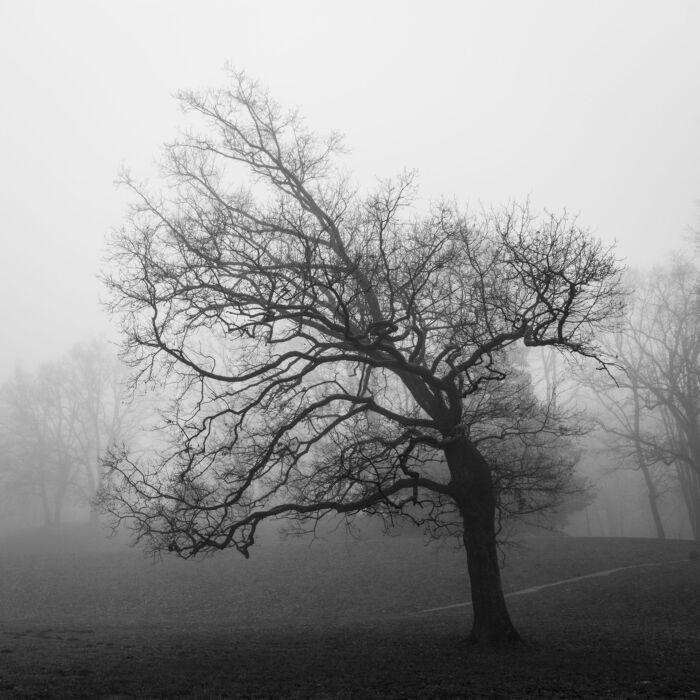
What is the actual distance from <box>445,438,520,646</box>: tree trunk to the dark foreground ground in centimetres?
63

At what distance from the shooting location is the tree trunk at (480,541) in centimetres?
1421

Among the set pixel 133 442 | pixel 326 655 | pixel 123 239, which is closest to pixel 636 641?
pixel 326 655

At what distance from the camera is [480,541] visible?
14.5 m

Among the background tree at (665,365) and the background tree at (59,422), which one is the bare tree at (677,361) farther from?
the background tree at (59,422)

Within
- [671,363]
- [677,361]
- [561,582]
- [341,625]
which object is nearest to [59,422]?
[341,625]

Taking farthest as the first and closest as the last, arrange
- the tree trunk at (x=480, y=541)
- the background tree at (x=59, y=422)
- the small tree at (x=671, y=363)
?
the background tree at (x=59, y=422) < the small tree at (x=671, y=363) < the tree trunk at (x=480, y=541)

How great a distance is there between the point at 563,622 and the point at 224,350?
37.9 meters

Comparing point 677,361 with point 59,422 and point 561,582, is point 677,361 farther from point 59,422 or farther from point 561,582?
point 59,422

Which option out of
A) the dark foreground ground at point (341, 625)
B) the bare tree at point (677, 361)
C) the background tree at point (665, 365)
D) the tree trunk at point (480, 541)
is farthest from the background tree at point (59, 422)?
the tree trunk at point (480, 541)

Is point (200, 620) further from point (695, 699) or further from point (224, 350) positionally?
point (224, 350)

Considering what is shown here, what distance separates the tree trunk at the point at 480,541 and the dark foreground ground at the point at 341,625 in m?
0.63

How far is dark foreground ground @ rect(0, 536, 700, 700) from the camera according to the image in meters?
10.7

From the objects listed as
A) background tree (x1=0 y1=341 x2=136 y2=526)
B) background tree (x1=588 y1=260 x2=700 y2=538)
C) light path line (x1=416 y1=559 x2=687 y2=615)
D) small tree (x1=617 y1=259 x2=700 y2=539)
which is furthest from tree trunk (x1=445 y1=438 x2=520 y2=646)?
background tree (x1=0 y1=341 x2=136 y2=526)

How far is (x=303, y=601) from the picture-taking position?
2712cm
